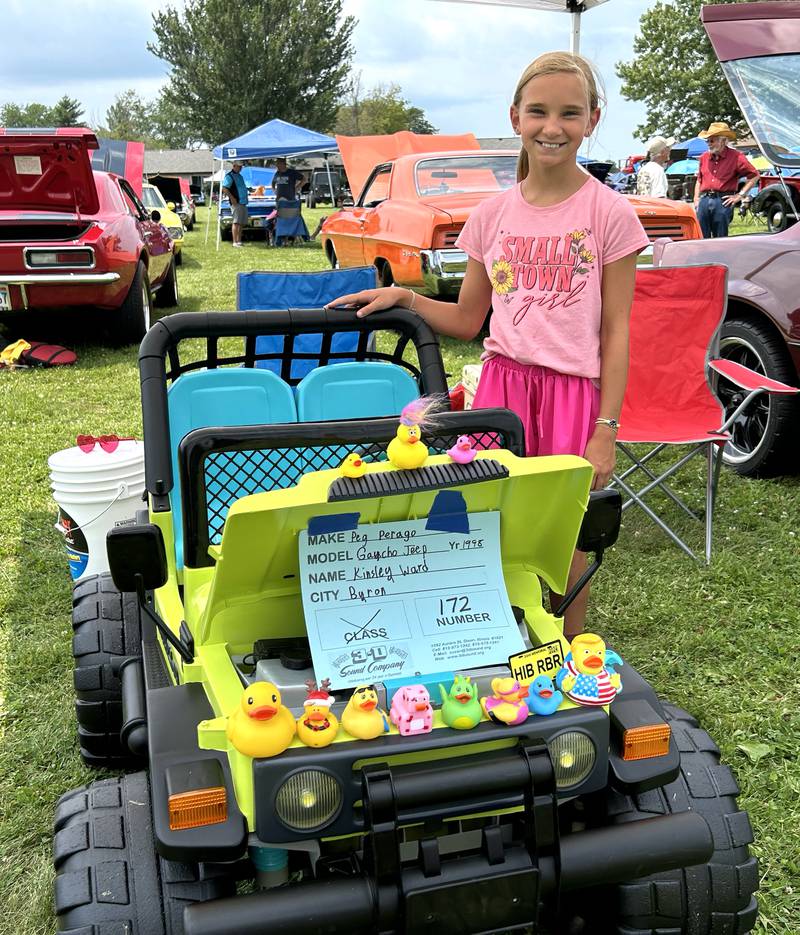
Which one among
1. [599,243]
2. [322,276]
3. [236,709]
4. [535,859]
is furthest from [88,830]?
[322,276]

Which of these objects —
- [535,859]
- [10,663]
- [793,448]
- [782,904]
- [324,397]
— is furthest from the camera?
[793,448]

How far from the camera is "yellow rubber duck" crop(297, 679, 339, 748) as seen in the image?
164 cm

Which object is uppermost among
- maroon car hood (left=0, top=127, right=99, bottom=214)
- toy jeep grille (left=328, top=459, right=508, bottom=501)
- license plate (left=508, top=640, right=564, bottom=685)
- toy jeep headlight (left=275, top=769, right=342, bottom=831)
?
maroon car hood (left=0, top=127, right=99, bottom=214)

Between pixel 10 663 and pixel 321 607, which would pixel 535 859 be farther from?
pixel 10 663

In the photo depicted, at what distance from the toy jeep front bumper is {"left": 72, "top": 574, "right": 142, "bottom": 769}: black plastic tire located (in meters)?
1.31

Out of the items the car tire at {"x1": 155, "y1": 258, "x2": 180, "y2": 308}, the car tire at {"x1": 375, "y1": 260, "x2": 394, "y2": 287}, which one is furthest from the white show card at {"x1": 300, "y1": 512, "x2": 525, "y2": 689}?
the car tire at {"x1": 155, "y1": 258, "x2": 180, "y2": 308}

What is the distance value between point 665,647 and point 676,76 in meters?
67.3

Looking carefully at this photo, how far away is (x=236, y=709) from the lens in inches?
67.0

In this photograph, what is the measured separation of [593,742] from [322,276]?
11.0ft

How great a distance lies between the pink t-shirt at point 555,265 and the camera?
8.28 feet

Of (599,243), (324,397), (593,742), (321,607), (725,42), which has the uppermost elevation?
(725,42)

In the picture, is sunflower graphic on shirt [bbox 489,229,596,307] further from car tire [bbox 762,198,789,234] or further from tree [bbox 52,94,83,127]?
tree [bbox 52,94,83,127]

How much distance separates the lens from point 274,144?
2358cm

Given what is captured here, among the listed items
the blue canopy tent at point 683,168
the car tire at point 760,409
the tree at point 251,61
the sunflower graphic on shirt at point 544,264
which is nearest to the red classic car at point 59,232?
the car tire at point 760,409
